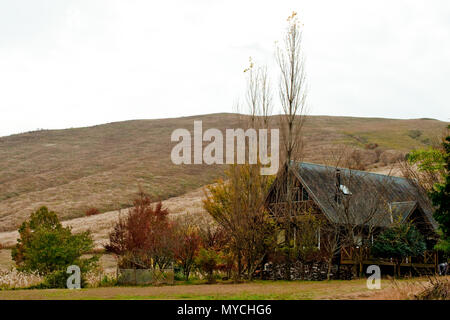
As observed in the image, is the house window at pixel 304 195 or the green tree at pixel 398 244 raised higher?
the house window at pixel 304 195

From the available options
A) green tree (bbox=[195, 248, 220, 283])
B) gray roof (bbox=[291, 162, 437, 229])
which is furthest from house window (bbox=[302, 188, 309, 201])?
green tree (bbox=[195, 248, 220, 283])

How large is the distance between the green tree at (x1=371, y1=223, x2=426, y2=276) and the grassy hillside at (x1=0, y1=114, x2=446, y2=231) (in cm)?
2857

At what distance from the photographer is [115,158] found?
107 metres

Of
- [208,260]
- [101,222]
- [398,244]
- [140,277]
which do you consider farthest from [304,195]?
[101,222]

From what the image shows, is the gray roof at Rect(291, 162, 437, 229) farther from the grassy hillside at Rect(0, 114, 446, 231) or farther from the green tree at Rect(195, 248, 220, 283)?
the grassy hillside at Rect(0, 114, 446, 231)

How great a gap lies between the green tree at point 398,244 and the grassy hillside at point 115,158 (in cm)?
2857

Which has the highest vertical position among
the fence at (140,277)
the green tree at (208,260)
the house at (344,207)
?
the house at (344,207)

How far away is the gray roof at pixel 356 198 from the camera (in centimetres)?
2942

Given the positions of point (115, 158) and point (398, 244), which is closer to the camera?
point (398, 244)

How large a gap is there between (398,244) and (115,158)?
84.7 m

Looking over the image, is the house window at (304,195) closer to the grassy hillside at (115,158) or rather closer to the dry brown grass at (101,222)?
the dry brown grass at (101,222)

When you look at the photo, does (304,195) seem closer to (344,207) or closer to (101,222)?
(344,207)

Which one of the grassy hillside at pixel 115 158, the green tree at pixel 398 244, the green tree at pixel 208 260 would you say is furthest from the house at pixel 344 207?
the grassy hillside at pixel 115 158

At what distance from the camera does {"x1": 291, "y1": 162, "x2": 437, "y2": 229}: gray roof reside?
96.5ft
